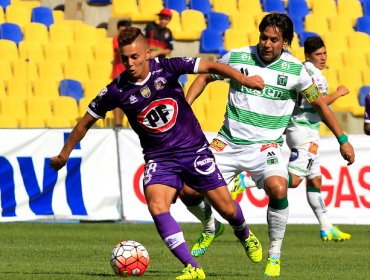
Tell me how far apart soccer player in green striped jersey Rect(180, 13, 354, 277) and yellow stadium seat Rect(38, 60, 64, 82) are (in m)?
9.76

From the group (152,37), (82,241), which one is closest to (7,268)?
(82,241)

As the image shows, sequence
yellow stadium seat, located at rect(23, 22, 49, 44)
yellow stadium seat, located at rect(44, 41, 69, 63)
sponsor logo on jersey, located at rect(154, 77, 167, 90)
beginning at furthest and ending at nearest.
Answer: yellow stadium seat, located at rect(23, 22, 49, 44), yellow stadium seat, located at rect(44, 41, 69, 63), sponsor logo on jersey, located at rect(154, 77, 167, 90)

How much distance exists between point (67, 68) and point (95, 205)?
4.80m

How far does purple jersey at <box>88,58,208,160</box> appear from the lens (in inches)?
318

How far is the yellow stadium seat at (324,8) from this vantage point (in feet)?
74.4

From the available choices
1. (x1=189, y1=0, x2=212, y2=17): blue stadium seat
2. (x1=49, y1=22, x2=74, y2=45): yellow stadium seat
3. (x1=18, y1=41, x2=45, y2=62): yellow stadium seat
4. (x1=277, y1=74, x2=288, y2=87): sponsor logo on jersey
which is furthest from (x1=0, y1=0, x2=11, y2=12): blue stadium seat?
(x1=277, y1=74, x2=288, y2=87): sponsor logo on jersey

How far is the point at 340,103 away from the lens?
20.2 metres

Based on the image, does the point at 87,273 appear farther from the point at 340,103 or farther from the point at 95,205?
the point at 340,103

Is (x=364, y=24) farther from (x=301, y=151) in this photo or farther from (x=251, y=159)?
(x=251, y=159)

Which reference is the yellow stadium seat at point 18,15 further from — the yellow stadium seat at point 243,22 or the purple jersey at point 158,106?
the purple jersey at point 158,106

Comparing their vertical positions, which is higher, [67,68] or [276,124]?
[276,124]

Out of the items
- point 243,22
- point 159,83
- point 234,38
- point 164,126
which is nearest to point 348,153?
point 164,126

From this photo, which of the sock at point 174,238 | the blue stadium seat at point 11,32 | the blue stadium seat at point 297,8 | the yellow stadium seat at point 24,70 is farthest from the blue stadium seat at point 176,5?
the sock at point 174,238

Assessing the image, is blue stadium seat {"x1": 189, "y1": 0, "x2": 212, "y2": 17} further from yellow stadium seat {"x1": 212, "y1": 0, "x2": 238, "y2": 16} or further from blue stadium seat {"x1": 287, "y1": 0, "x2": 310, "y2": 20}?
blue stadium seat {"x1": 287, "y1": 0, "x2": 310, "y2": 20}
